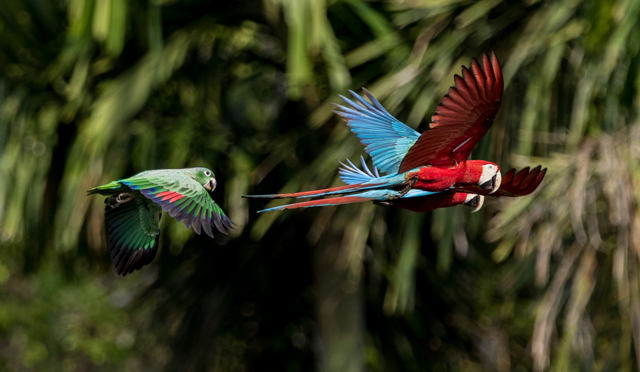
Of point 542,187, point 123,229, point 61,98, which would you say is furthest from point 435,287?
point 123,229

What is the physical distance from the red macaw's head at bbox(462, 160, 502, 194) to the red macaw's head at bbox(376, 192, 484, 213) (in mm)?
43

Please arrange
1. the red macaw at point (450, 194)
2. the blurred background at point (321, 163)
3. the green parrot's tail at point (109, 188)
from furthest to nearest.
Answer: the blurred background at point (321, 163) → the green parrot's tail at point (109, 188) → the red macaw at point (450, 194)

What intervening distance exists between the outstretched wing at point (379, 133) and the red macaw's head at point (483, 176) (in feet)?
0.64

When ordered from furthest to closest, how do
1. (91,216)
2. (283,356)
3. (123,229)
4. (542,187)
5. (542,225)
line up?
(283,356), (91,216), (542,225), (542,187), (123,229)

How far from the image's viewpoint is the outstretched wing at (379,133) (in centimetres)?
127

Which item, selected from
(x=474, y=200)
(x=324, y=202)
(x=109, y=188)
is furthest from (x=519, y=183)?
(x=109, y=188)

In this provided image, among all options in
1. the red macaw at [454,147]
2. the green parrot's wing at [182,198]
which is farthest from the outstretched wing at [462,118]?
the green parrot's wing at [182,198]

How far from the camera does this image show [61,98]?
13.3 feet

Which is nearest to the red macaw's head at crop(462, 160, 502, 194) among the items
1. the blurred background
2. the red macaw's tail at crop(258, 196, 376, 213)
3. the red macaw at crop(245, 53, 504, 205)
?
the red macaw at crop(245, 53, 504, 205)

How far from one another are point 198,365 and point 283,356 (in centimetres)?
83

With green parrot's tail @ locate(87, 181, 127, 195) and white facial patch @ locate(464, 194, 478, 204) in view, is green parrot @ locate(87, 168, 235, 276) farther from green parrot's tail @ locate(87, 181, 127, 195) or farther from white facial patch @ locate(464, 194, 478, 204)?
white facial patch @ locate(464, 194, 478, 204)

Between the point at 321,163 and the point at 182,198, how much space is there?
225 centimetres

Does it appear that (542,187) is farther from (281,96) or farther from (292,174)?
(281,96)

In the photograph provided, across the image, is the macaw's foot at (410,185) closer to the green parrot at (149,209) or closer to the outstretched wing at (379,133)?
the outstretched wing at (379,133)
